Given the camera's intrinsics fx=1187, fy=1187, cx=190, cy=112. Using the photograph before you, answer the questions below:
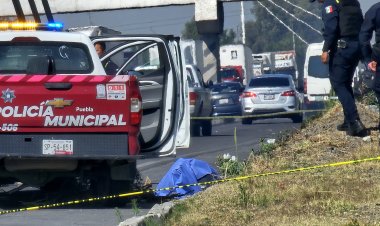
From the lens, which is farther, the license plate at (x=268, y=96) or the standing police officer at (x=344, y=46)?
the license plate at (x=268, y=96)

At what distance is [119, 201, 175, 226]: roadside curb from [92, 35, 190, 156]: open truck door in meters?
2.34

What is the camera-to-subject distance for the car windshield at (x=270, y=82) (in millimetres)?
39094

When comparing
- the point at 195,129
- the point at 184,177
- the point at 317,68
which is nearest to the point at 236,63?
the point at 317,68

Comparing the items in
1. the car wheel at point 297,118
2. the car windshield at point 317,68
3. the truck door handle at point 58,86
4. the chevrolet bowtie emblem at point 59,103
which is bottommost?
the car wheel at point 297,118

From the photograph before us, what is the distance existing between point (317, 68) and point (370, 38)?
90.1ft

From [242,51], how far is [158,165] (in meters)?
50.3

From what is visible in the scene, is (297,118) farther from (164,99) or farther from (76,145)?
(76,145)

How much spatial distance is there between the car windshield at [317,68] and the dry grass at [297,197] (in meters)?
26.8

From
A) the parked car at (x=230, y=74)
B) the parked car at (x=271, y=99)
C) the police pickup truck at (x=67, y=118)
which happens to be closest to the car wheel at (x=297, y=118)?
the parked car at (x=271, y=99)

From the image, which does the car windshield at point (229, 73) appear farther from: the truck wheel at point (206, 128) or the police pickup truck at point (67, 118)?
the police pickup truck at point (67, 118)

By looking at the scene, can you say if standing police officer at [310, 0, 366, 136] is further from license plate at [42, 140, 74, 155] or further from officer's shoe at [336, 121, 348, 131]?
license plate at [42, 140, 74, 155]

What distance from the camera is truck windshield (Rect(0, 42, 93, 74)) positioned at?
13203mm

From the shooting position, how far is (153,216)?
10156 mm

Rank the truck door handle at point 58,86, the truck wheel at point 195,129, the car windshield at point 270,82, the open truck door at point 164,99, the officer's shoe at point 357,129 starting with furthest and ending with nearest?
the car windshield at point 270,82, the truck wheel at point 195,129, the officer's shoe at point 357,129, the open truck door at point 164,99, the truck door handle at point 58,86
